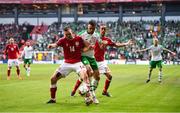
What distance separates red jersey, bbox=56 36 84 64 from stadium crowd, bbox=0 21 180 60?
148 feet

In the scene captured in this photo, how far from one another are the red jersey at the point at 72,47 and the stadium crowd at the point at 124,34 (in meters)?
45.1

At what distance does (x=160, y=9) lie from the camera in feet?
242

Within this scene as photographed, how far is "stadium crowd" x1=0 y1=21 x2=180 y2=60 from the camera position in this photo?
201 ft

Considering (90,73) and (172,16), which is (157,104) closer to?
(90,73)

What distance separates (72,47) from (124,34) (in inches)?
2120

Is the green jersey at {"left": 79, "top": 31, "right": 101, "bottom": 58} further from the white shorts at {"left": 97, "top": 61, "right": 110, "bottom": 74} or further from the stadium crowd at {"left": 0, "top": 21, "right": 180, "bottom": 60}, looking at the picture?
the stadium crowd at {"left": 0, "top": 21, "right": 180, "bottom": 60}

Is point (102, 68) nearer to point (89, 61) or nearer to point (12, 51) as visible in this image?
point (89, 61)

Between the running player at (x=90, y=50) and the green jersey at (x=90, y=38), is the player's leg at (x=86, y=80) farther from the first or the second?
the green jersey at (x=90, y=38)

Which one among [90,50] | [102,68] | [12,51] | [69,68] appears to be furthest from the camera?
[12,51]

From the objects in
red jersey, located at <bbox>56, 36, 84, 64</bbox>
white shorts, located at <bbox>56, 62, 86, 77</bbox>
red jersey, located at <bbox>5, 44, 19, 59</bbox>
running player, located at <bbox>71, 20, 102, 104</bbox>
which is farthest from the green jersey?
red jersey, located at <bbox>5, 44, 19, 59</bbox>

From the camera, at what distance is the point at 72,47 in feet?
46.5

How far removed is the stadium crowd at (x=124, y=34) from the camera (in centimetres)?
6135

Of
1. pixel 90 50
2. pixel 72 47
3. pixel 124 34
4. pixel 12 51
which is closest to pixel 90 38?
pixel 90 50

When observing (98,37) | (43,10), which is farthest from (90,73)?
(43,10)
